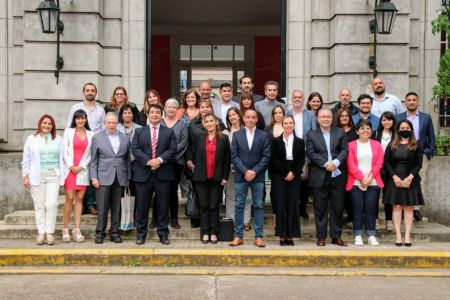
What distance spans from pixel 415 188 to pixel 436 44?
15.4ft

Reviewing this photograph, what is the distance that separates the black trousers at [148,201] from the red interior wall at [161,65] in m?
14.3

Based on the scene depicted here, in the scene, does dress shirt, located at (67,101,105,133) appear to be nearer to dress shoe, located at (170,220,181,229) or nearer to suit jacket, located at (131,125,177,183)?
suit jacket, located at (131,125,177,183)

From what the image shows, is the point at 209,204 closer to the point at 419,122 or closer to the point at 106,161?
the point at 106,161

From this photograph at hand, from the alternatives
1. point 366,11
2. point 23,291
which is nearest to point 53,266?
point 23,291

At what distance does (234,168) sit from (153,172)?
1158 millimetres

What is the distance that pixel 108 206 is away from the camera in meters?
8.49

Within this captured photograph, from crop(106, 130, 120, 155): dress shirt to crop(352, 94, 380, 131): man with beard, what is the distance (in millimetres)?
3608

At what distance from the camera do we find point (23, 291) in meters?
6.45

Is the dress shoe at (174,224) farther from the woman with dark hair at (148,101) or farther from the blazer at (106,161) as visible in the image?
the woman with dark hair at (148,101)

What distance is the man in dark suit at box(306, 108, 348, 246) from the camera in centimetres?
835

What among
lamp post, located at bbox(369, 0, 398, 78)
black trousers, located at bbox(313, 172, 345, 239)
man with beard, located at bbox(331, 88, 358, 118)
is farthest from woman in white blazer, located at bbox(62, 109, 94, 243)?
lamp post, located at bbox(369, 0, 398, 78)

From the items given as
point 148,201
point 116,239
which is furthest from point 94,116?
point 116,239

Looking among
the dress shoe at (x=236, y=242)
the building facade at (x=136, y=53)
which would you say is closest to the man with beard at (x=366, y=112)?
the building facade at (x=136, y=53)

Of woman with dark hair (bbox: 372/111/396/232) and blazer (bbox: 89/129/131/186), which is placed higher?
woman with dark hair (bbox: 372/111/396/232)
